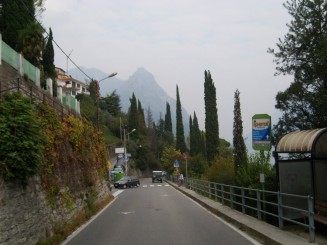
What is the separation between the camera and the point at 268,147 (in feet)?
49.6

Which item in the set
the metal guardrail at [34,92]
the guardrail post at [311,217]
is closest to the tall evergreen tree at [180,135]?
the metal guardrail at [34,92]

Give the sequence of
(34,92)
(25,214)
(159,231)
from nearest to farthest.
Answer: (25,214), (159,231), (34,92)

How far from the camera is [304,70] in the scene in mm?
24688

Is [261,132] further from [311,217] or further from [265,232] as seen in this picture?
[311,217]

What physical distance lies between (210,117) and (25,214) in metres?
62.1

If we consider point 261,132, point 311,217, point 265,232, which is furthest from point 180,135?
point 311,217

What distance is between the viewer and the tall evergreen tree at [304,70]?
23.3 m

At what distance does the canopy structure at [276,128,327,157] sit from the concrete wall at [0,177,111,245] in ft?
23.2

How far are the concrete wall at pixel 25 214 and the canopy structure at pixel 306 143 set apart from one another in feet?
23.2

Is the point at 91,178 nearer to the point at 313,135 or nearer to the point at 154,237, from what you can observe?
the point at 154,237

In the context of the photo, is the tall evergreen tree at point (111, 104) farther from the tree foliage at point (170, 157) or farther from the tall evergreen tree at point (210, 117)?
the tall evergreen tree at point (210, 117)

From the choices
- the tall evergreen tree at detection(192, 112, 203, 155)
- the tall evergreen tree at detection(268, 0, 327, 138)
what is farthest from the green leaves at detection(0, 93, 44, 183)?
the tall evergreen tree at detection(192, 112, 203, 155)

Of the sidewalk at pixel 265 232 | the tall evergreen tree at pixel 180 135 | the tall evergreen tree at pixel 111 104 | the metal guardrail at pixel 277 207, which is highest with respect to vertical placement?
the tall evergreen tree at pixel 111 104

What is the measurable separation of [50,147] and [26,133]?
12.1 feet
